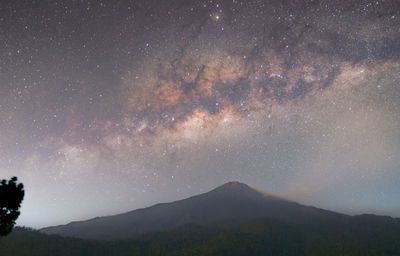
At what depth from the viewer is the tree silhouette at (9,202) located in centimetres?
2250

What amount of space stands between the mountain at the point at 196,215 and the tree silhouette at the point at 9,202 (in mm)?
117598

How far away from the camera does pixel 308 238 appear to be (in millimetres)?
107688

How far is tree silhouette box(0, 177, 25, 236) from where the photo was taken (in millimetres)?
22500

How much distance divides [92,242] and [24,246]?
21027 millimetres

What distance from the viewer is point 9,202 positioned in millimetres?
22875

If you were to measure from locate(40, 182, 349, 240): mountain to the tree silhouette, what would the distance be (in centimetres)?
11760

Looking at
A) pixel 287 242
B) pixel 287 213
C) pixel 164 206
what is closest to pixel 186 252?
pixel 287 242

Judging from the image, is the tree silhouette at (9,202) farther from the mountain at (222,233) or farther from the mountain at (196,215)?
the mountain at (196,215)

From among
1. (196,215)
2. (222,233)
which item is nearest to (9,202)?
(222,233)

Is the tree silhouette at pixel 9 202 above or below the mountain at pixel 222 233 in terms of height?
above

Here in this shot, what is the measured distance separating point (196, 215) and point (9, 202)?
15017cm

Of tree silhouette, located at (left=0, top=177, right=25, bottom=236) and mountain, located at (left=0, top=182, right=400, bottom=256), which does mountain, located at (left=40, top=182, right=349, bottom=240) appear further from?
tree silhouette, located at (left=0, top=177, right=25, bottom=236)

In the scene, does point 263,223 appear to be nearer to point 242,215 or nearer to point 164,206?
point 242,215

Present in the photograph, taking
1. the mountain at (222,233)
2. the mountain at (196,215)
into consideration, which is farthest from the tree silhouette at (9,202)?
the mountain at (196,215)
